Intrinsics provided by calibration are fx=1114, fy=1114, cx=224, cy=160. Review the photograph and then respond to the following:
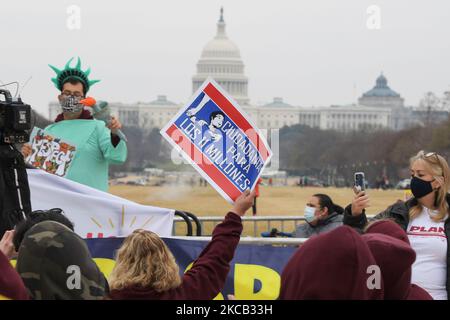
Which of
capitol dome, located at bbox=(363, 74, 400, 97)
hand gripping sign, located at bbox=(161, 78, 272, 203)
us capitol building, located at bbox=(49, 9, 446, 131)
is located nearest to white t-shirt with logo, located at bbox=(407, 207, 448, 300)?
hand gripping sign, located at bbox=(161, 78, 272, 203)

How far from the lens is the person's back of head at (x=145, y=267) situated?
175 inches

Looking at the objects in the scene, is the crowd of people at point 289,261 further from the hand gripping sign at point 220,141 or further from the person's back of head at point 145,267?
the hand gripping sign at point 220,141

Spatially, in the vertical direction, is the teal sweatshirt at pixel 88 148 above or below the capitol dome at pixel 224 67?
above

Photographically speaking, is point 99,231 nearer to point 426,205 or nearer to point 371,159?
point 426,205

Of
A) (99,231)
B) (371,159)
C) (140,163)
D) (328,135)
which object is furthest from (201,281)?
(328,135)

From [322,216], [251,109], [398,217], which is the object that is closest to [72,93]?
[322,216]

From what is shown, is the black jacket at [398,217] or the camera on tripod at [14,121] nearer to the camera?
the camera on tripod at [14,121]

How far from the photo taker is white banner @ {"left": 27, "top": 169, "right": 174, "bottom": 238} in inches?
288

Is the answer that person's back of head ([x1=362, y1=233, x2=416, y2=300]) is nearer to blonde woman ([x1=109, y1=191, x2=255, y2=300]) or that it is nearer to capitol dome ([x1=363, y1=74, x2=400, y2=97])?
blonde woman ([x1=109, y1=191, x2=255, y2=300])

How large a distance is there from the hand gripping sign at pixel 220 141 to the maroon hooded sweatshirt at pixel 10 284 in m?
2.17

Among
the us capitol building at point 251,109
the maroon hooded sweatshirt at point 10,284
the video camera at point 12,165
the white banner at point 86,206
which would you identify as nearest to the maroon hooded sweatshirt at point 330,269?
the maroon hooded sweatshirt at point 10,284

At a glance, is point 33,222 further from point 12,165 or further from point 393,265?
point 393,265

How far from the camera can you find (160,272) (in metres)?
4.46

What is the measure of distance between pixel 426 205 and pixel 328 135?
103 meters
